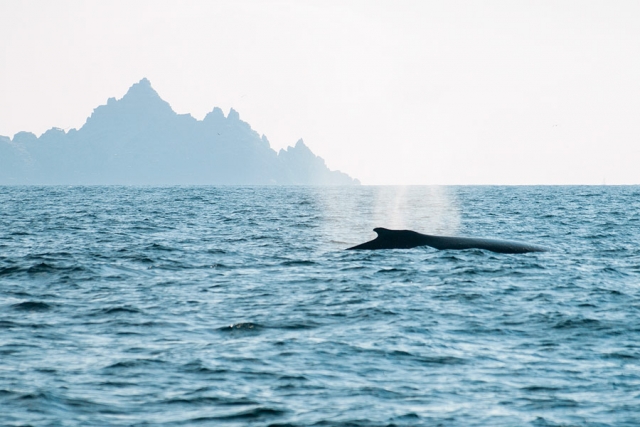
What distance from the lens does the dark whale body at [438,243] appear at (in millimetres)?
26500

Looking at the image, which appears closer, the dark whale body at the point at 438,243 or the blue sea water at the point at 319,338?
the blue sea water at the point at 319,338

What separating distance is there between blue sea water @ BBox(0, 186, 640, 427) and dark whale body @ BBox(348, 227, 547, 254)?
0.42 meters

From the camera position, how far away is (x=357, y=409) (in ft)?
35.8

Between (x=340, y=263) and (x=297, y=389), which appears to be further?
(x=340, y=263)

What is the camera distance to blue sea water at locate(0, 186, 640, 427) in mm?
11000

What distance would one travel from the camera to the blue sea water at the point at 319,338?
11.0 meters

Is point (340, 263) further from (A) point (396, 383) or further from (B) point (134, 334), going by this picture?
(A) point (396, 383)

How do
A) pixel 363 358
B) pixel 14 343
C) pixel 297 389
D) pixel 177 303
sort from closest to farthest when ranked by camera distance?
Result: pixel 297 389
pixel 363 358
pixel 14 343
pixel 177 303

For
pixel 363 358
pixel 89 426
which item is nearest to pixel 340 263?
pixel 363 358

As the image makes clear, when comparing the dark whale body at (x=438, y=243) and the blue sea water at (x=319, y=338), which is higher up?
the dark whale body at (x=438, y=243)

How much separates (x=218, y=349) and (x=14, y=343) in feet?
10.7

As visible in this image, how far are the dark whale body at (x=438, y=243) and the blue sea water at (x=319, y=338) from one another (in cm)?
42

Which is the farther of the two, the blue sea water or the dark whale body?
the dark whale body

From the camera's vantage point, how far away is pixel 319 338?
14.8 m
